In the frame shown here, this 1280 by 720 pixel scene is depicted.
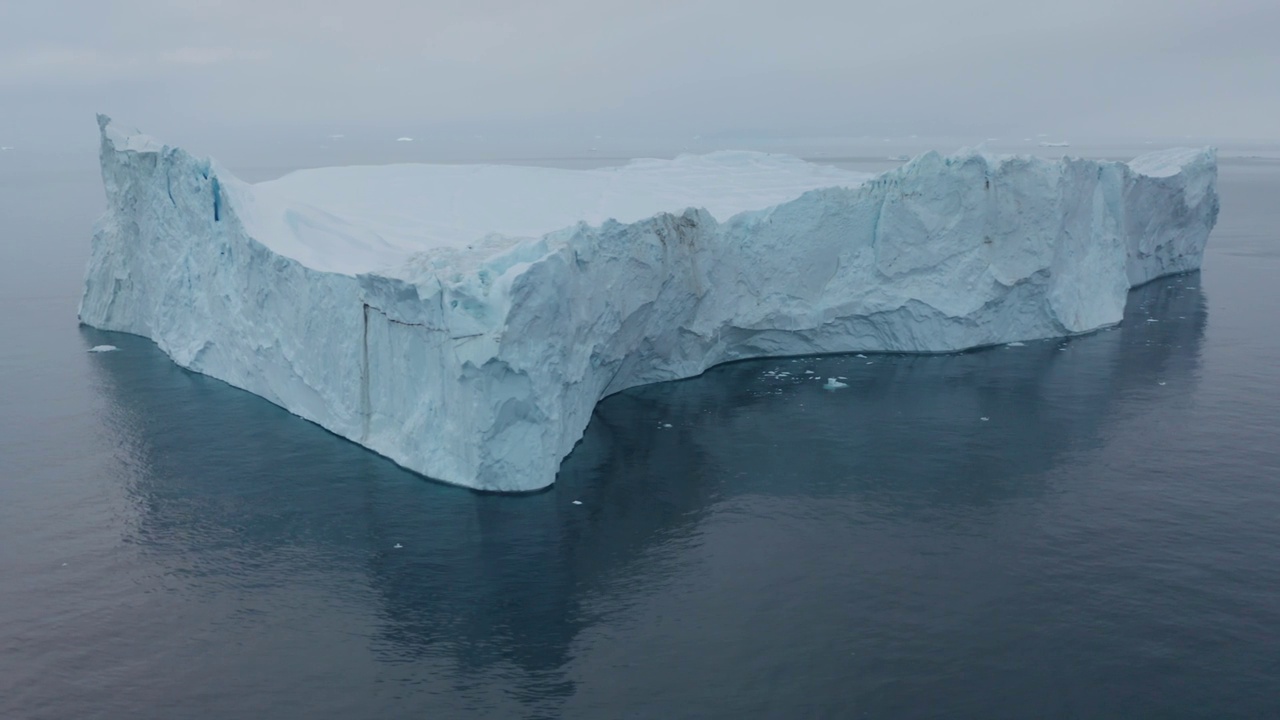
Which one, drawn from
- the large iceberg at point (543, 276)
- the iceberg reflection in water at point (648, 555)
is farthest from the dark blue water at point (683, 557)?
the large iceberg at point (543, 276)

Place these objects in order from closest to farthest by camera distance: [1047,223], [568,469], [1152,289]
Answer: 1. [568,469]
2. [1047,223]
3. [1152,289]

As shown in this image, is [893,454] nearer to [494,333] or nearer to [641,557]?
[641,557]

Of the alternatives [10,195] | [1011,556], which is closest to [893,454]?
[1011,556]

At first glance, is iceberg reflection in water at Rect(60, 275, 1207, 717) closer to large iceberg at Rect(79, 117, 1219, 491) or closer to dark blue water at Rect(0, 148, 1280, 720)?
dark blue water at Rect(0, 148, 1280, 720)

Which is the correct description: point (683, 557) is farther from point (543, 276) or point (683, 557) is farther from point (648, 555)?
point (543, 276)

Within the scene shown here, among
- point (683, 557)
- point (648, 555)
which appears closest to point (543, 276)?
point (648, 555)

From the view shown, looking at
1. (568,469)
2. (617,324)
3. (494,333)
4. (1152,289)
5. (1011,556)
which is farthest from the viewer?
(1152,289)

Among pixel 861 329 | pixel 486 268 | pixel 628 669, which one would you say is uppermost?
pixel 486 268

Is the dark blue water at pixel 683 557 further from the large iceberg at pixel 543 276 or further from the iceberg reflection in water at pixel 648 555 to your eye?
the large iceberg at pixel 543 276
